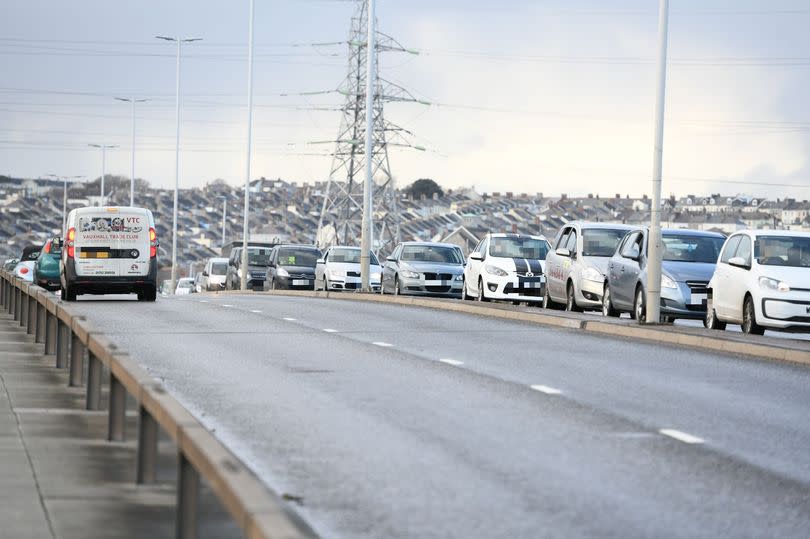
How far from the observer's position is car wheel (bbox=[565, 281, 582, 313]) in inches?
1262

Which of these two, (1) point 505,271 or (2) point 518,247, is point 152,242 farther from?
(2) point 518,247

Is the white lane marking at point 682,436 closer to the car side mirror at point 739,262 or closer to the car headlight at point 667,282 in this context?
the car side mirror at point 739,262

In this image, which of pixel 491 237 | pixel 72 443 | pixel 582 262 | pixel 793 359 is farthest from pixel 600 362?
pixel 491 237

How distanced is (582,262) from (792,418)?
737 inches

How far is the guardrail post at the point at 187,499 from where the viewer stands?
22.7 feet

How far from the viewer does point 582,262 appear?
104 ft

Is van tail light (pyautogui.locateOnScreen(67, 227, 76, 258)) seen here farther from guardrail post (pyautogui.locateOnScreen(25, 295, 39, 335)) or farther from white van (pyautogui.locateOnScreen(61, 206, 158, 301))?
guardrail post (pyautogui.locateOnScreen(25, 295, 39, 335))

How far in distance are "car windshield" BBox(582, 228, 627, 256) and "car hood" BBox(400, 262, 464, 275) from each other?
10.9m

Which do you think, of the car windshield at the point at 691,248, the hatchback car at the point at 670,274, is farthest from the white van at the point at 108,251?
the car windshield at the point at 691,248

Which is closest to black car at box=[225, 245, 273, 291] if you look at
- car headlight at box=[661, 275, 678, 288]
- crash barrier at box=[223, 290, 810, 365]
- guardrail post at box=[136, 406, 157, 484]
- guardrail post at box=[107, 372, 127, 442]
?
crash barrier at box=[223, 290, 810, 365]

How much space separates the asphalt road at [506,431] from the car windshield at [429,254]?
21.5 m

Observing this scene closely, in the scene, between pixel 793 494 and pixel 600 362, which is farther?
pixel 600 362

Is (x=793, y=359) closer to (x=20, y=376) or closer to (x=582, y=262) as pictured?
(x=20, y=376)

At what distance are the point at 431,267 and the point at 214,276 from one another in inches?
1401
